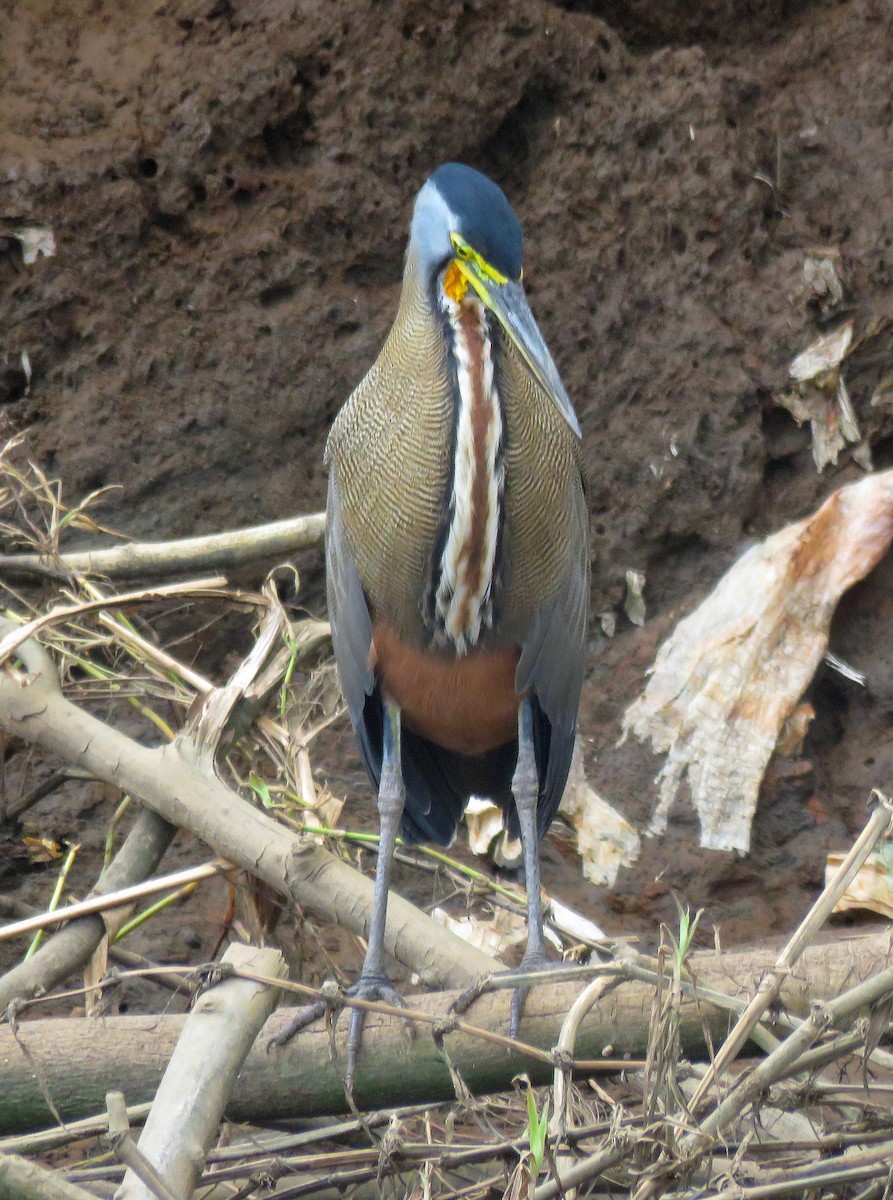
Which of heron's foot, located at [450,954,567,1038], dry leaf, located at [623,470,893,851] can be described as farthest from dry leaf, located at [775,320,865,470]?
heron's foot, located at [450,954,567,1038]

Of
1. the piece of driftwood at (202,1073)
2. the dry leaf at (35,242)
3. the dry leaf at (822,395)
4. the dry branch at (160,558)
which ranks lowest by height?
the dry leaf at (822,395)

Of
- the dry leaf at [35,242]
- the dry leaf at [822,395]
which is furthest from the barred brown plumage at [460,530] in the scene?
the dry leaf at [35,242]

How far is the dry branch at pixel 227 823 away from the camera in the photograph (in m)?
2.33

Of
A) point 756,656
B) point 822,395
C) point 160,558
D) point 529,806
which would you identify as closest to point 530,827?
point 529,806

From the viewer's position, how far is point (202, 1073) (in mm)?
1549

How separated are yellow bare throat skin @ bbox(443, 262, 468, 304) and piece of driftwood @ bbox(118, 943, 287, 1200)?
1.19 meters

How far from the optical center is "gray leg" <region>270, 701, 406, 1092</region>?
1.85 m

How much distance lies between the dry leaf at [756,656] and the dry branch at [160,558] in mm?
1339

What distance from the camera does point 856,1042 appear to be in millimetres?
1561

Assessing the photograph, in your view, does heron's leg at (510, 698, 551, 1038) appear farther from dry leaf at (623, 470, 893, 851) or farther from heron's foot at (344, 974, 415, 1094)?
dry leaf at (623, 470, 893, 851)

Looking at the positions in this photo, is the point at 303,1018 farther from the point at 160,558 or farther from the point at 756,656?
the point at 756,656

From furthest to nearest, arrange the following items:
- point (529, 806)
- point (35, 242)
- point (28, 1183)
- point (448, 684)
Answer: point (35, 242) < point (529, 806) < point (448, 684) < point (28, 1183)

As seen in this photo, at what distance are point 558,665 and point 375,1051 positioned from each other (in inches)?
36.3

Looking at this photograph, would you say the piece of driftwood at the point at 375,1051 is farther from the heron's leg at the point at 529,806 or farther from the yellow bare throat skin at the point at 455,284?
the yellow bare throat skin at the point at 455,284
